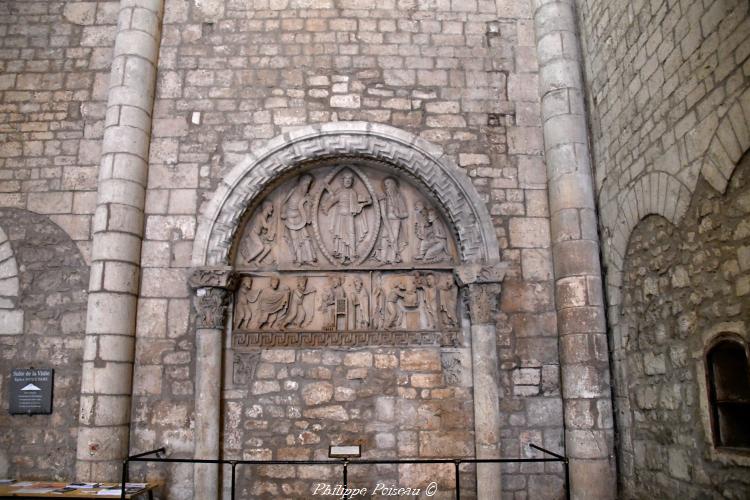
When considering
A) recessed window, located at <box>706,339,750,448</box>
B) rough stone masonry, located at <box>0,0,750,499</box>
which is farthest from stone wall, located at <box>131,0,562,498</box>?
recessed window, located at <box>706,339,750,448</box>

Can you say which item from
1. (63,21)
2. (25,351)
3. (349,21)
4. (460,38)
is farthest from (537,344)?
(63,21)

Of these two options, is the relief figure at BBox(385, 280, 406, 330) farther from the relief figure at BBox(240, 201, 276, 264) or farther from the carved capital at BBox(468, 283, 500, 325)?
the relief figure at BBox(240, 201, 276, 264)

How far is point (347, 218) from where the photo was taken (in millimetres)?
6148

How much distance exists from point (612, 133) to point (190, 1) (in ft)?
15.2

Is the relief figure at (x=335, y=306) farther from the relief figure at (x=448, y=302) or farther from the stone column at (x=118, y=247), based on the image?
the stone column at (x=118, y=247)

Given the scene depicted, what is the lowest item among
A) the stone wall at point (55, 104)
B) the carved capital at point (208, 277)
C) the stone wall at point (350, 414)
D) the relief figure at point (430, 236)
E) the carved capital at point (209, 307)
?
the stone wall at point (350, 414)

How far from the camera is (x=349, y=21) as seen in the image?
632 cm

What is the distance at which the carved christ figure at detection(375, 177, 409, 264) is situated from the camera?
607 centimetres

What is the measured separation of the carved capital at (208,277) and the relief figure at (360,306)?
1.28 metres

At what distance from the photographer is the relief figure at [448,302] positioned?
584 centimetres

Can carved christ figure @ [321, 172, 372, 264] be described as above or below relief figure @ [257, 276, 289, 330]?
above

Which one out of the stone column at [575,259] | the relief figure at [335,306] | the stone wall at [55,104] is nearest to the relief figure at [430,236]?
the relief figure at [335,306]

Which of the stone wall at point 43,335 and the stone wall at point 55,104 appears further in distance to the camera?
the stone wall at point 55,104

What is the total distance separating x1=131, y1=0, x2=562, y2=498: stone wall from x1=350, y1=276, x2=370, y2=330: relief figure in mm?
357
